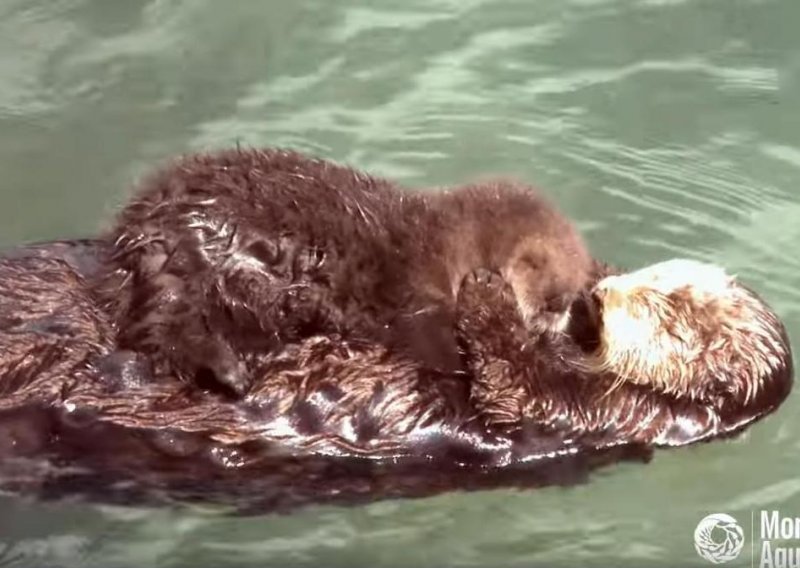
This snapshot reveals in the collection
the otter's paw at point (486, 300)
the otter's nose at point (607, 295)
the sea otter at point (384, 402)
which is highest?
the otter's paw at point (486, 300)

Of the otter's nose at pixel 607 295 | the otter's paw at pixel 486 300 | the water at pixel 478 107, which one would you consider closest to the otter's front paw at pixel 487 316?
the otter's paw at pixel 486 300

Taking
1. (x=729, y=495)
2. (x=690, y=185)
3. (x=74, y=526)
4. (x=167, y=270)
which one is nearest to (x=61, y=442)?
(x=74, y=526)

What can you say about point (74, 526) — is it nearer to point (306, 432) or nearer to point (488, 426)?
point (306, 432)

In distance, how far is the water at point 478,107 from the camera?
4723 mm

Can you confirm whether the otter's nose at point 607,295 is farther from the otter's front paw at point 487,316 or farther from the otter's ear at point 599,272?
the otter's front paw at point 487,316

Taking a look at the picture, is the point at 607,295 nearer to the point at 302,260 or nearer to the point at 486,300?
the point at 486,300

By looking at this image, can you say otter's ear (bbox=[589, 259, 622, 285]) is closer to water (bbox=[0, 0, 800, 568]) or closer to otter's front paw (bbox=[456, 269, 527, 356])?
otter's front paw (bbox=[456, 269, 527, 356])

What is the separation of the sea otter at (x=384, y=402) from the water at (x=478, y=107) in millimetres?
277

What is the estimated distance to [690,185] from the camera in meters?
4.97

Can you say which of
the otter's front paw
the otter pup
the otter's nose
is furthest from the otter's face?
the otter's front paw

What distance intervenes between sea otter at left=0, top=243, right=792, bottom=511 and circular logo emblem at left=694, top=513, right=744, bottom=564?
21 centimetres

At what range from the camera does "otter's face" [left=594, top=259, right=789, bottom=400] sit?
368cm

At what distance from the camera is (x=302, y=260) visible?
3486mm

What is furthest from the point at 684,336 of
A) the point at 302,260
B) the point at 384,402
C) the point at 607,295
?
the point at 302,260
